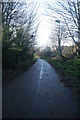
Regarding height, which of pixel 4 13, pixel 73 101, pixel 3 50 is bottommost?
pixel 73 101

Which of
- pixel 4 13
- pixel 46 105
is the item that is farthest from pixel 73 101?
pixel 4 13

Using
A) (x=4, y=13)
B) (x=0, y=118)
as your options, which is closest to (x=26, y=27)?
(x=4, y=13)

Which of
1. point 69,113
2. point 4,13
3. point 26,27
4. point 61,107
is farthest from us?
point 26,27

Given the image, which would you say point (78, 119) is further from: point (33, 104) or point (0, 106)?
point (0, 106)

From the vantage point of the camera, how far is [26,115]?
5699mm

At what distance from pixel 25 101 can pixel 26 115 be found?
176cm

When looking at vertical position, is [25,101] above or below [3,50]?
below

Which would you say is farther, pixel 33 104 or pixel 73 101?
pixel 73 101

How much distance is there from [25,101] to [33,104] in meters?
0.57

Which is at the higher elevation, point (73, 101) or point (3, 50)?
point (3, 50)

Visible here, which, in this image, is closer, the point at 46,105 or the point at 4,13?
the point at 46,105

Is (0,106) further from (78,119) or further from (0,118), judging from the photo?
(78,119)

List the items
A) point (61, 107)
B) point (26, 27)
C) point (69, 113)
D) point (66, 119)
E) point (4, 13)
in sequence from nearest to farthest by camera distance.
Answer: point (66, 119)
point (69, 113)
point (61, 107)
point (4, 13)
point (26, 27)

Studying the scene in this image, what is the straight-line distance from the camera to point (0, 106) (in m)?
6.74
